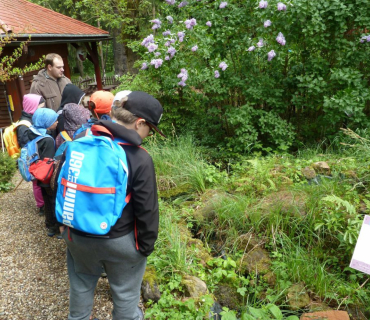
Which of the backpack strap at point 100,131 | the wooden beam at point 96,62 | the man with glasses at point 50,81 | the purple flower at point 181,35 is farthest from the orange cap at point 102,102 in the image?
the wooden beam at point 96,62

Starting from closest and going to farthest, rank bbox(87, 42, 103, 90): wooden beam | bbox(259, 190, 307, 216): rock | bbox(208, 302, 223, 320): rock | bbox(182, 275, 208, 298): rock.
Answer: bbox(208, 302, 223, 320): rock < bbox(182, 275, 208, 298): rock < bbox(259, 190, 307, 216): rock < bbox(87, 42, 103, 90): wooden beam

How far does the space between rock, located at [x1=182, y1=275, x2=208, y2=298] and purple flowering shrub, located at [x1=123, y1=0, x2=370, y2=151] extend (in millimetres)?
3244

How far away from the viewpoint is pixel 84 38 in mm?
10914

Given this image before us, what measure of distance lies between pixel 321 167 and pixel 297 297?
2.15 m

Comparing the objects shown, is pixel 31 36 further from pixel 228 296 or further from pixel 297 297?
pixel 297 297

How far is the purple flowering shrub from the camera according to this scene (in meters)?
4.94

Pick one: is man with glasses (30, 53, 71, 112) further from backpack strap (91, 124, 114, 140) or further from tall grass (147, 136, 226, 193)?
backpack strap (91, 124, 114, 140)

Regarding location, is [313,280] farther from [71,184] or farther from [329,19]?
[329,19]

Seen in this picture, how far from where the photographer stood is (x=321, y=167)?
426 cm

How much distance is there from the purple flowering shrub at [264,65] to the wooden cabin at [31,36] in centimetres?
316

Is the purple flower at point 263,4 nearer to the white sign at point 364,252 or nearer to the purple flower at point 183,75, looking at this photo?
the purple flower at point 183,75

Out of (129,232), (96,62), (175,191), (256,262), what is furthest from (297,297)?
(96,62)

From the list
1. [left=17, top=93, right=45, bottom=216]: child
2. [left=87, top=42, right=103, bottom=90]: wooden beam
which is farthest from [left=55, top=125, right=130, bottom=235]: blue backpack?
[left=87, top=42, right=103, bottom=90]: wooden beam

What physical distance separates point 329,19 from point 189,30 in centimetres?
226
